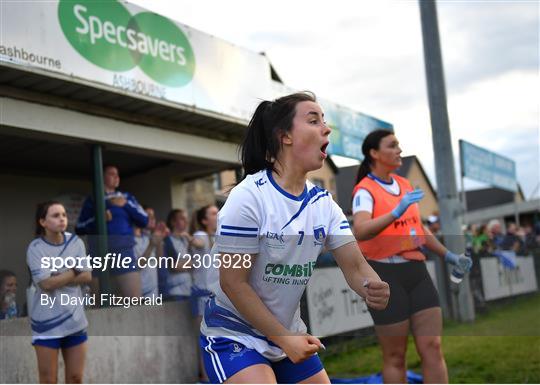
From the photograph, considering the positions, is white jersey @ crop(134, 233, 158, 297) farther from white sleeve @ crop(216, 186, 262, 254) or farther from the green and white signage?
white sleeve @ crop(216, 186, 262, 254)

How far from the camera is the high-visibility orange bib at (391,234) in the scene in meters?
4.87

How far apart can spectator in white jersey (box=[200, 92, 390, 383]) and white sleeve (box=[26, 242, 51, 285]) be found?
3.08m

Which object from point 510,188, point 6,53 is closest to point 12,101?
point 6,53

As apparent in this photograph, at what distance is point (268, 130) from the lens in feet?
9.86

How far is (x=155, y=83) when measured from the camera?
9.11m

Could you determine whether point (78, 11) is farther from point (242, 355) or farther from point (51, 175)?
point (242, 355)

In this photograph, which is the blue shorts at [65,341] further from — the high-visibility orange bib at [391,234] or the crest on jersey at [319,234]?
the crest on jersey at [319,234]

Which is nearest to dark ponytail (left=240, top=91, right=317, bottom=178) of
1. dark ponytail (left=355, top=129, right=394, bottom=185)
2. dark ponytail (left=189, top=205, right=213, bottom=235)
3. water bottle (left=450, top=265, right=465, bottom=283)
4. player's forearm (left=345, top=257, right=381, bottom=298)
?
player's forearm (left=345, top=257, right=381, bottom=298)

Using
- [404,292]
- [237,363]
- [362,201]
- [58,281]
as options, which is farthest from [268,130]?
[58,281]

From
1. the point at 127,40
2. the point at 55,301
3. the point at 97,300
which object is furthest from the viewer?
the point at 127,40

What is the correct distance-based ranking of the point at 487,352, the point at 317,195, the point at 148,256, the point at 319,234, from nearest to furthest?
the point at 319,234, the point at 317,195, the point at 148,256, the point at 487,352

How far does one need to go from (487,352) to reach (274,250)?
5.96 metres

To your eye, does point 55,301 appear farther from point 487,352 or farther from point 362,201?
point 487,352

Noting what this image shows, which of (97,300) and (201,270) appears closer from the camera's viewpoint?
(97,300)
